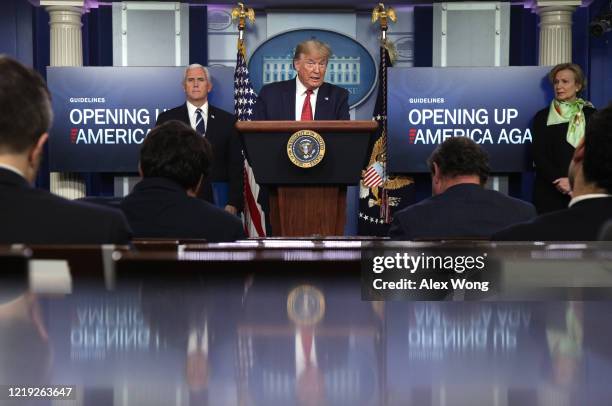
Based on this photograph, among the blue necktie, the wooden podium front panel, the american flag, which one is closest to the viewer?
the wooden podium front panel

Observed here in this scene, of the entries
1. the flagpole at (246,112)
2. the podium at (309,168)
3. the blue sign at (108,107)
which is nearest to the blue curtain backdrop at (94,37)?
the flagpole at (246,112)

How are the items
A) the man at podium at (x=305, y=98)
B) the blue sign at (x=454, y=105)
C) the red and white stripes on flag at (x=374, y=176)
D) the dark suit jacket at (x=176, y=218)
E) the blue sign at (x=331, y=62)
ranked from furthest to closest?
the blue sign at (x=331, y=62)
the blue sign at (x=454, y=105)
the red and white stripes on flag at (x=374, y=176)
the man at podium at (x=305, y=98)
the dark suit jacket at (x=176, y=218)

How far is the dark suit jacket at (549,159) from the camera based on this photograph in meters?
5.38

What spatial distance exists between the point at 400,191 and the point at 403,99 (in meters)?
0.74

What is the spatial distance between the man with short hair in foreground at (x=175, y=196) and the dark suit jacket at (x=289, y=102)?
2.25 metres

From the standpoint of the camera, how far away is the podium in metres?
3.53

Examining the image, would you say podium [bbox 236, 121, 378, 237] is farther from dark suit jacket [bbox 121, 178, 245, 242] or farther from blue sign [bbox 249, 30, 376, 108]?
blue sign [bbox 249, 30, 376, 108]

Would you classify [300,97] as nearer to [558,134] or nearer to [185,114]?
[185,114]

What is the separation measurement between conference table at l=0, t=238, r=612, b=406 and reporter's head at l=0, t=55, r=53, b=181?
Result: 1.93 ft

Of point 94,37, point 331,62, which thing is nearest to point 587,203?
point 331,62

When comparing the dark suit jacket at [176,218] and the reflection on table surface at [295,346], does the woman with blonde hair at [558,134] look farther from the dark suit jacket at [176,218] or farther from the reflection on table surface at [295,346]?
the reflection on table surface at [295,346]

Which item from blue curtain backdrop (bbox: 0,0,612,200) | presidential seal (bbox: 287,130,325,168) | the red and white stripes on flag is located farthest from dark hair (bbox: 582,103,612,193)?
blue curtain backdrop (bbox: 0,0,612,200)

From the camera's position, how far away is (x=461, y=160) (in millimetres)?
2801

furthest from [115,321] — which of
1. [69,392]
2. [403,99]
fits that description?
[403,99]
